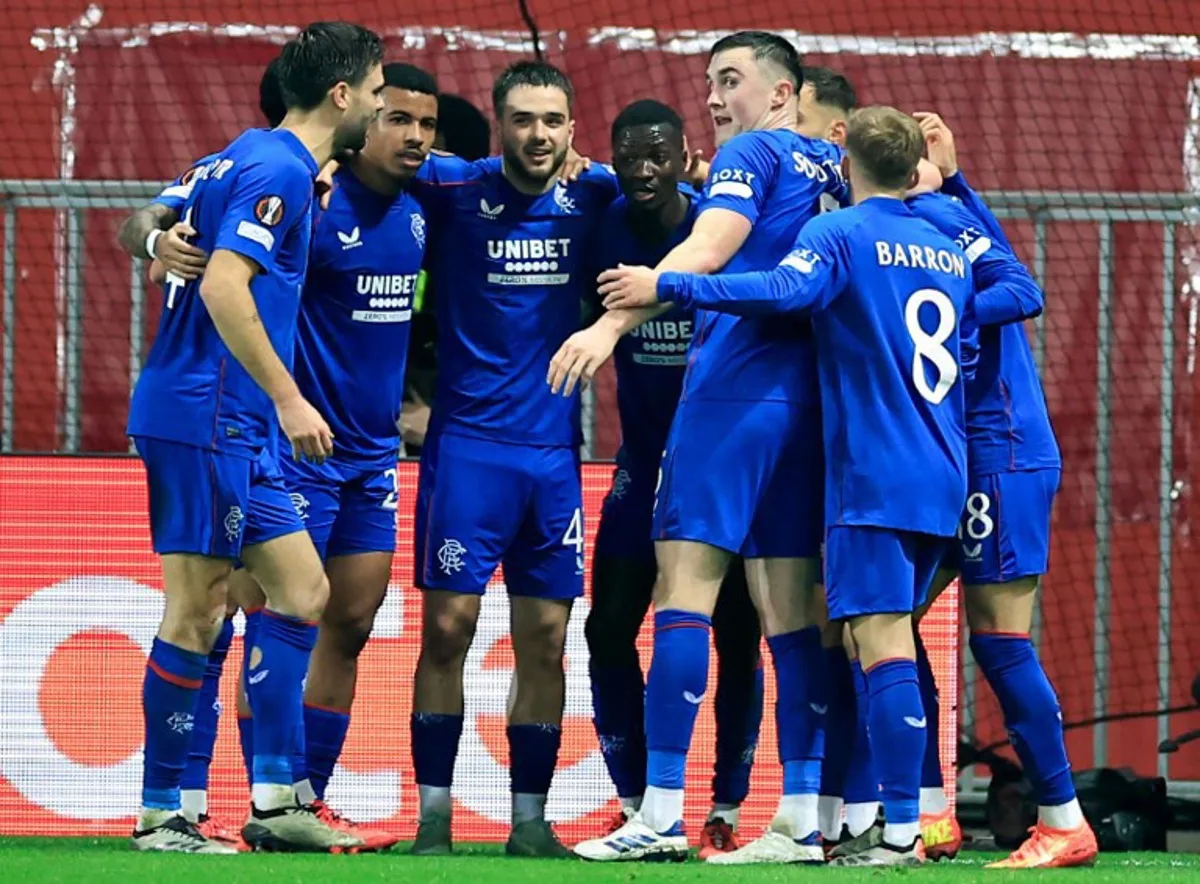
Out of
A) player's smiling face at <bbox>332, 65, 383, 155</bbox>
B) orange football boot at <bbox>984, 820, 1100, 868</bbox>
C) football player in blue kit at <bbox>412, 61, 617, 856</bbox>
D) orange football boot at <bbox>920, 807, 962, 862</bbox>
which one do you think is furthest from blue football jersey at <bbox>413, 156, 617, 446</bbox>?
orange football boot at <bbox>984, 820, 1100, 868</bbox>

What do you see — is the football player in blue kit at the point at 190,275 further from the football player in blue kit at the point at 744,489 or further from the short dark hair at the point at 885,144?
the short dark hair at the point at 885,144

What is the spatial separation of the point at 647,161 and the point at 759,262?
45cm

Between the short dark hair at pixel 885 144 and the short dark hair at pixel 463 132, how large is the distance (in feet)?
8.72

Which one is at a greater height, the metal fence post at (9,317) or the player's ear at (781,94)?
the player's ear at (781,94)

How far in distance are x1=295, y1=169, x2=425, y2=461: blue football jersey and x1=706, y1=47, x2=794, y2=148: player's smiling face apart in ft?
2.97

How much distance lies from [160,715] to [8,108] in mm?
4298

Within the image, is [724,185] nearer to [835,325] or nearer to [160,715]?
[835,325]

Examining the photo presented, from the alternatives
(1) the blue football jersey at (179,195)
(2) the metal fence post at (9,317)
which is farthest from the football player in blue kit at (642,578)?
(2) the metal fence post at (9,317)

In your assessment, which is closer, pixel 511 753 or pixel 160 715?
pixel 160 715

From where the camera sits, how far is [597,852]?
5660mm

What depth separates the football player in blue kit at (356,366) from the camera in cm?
625

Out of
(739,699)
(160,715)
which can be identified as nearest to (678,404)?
(739,699)

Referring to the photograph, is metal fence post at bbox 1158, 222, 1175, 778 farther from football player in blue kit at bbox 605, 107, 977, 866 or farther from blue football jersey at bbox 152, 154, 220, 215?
blue football jersey at bbox 152, 154, 220, 215

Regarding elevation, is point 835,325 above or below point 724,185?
below
